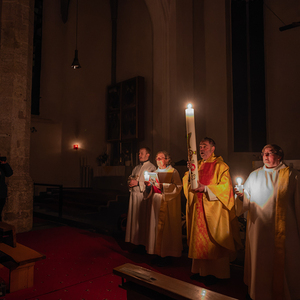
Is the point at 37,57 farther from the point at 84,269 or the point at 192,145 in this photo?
the point at 192,145

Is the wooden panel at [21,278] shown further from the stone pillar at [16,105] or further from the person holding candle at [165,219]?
the stone pillar at [16,105]

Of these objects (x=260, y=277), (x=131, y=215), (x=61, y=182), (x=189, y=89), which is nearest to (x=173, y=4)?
(x=189, y=89)

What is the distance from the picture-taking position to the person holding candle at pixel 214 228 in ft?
10.7

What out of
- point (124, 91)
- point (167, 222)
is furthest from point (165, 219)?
point (124, 91)

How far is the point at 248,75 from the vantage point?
6.91 metres

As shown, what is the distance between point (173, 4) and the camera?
24.9 ft

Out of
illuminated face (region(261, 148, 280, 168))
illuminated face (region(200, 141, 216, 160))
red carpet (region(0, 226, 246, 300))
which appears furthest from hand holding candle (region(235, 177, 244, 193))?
red carpet (region(0, 226, 246, 300))

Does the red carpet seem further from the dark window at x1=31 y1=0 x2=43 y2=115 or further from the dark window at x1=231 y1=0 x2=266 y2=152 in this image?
the dark window at x1=31 y1=0 x2=43 y2=115

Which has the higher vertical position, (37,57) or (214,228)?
(37,57)

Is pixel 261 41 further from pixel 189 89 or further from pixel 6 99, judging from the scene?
pixel 6 99

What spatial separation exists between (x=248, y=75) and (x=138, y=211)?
15.0 feet

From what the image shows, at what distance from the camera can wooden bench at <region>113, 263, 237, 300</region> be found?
1.71 m

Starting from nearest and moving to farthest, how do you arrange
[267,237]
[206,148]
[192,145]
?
1. [192,145]
2. [267,237]
3. [206,148]

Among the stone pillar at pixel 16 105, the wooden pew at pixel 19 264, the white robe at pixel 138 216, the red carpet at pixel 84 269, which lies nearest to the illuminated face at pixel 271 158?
the red carpet at pixel 84 269
